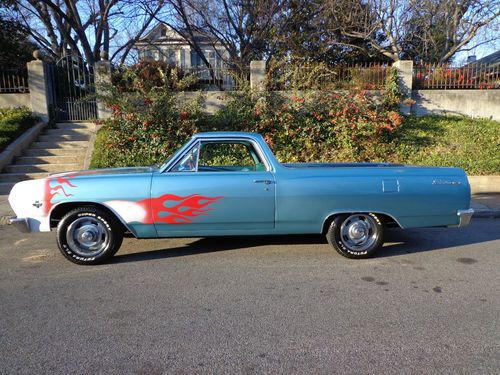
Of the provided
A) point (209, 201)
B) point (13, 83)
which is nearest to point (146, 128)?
point (13, 83)

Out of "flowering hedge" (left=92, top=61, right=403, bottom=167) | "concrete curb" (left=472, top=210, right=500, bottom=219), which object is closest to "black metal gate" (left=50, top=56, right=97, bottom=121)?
"flowering hedge" (left=92, top=61, right=403, bottom=167)

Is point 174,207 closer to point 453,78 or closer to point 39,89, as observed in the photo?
point 39,89

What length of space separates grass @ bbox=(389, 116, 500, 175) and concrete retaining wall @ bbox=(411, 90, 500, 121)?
52 centimetres

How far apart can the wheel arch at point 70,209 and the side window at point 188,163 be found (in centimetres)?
88

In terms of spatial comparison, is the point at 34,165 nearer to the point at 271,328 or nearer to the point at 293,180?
the point at 293,180

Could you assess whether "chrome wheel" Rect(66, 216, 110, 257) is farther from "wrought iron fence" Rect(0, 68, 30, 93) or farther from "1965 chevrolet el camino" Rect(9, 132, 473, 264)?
"wrought iron fence" Rect(0, 68, 30, 93)

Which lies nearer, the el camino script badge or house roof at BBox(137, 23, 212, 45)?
the el camino script badge

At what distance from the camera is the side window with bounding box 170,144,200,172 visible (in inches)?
188

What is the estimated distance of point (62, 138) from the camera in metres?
12.2

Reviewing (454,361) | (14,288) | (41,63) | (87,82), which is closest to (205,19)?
(87,82)

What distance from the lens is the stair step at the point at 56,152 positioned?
36.8 ft

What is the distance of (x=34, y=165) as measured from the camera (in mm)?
10586

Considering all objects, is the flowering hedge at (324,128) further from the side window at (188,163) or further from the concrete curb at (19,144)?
the concrete curb at (19,144)

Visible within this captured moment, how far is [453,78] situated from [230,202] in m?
12.3
